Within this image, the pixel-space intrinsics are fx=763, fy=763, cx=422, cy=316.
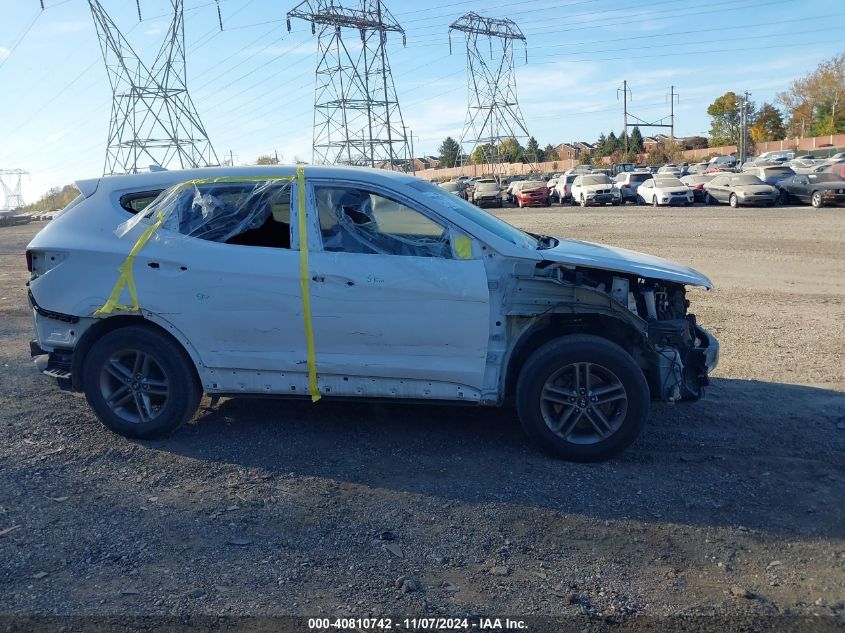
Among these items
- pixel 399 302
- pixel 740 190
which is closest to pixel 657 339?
pixel 399 302

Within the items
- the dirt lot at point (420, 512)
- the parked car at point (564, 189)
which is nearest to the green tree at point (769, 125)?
the parked car at point (564, 189)

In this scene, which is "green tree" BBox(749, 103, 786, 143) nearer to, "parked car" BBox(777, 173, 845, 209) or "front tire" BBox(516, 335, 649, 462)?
"parked car" BBox(777, 173, 845, 209)

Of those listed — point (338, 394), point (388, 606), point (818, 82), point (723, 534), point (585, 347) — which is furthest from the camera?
point (818, 82)

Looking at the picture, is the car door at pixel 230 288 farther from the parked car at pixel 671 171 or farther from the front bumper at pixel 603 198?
the parked car at pixel 671 171

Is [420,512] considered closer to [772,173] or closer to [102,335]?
[102,335]

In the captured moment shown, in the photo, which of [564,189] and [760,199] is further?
[564,189]

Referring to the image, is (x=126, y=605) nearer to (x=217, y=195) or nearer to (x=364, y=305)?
(x=364, y=305)

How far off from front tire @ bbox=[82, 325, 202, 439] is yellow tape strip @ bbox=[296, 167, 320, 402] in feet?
2.87

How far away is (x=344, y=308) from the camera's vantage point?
5031mm

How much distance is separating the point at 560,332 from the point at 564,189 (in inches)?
1551

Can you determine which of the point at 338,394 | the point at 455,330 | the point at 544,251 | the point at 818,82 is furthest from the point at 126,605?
the point at 818,82

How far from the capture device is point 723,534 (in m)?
4.00

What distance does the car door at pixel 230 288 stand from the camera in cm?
511

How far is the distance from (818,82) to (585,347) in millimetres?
98994
